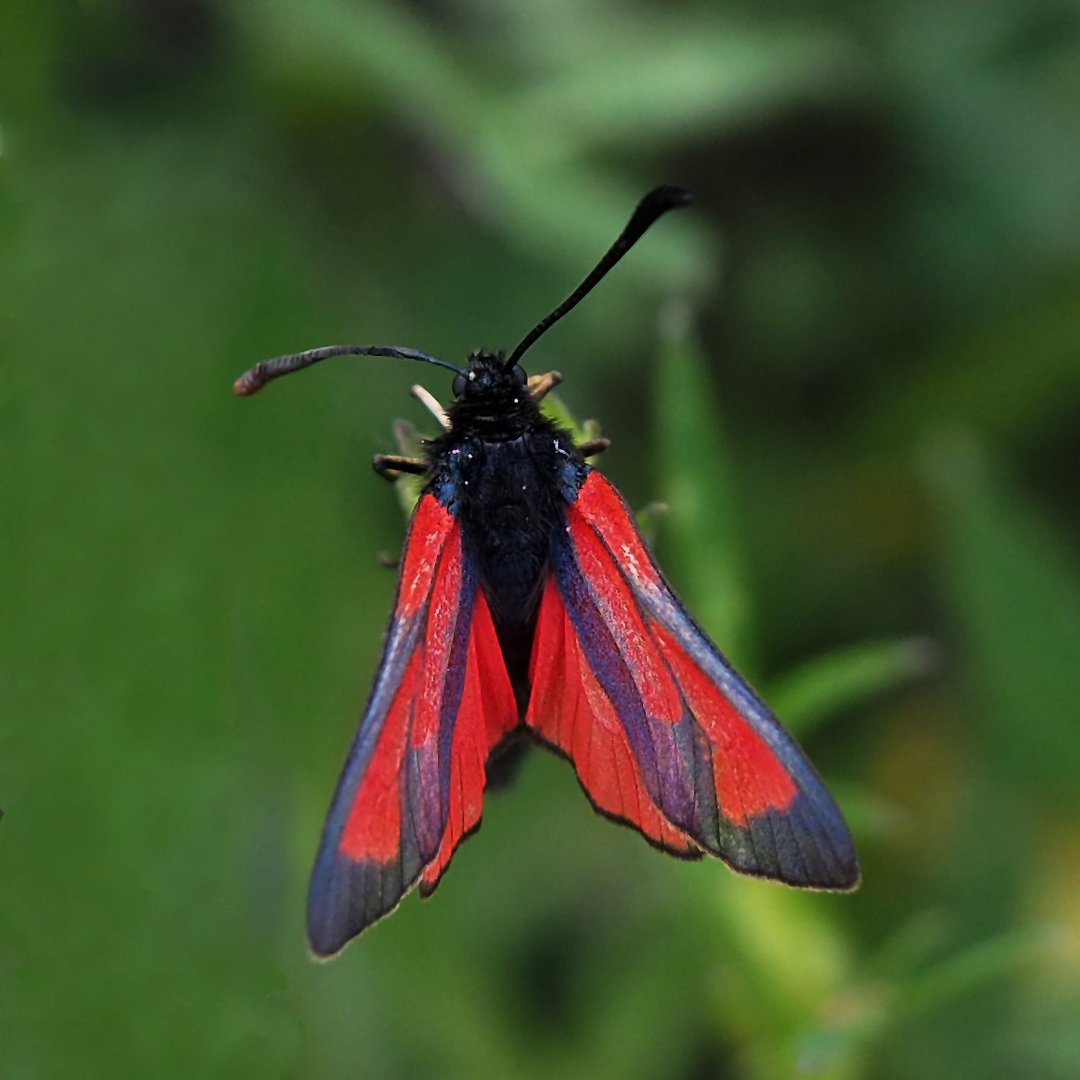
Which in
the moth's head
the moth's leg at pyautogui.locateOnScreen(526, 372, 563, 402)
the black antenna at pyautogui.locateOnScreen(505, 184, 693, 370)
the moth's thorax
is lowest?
the moth's thorax

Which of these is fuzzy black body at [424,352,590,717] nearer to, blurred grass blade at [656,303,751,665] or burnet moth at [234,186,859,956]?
burnet moth at [234,186,859,956]

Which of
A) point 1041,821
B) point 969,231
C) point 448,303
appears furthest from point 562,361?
→ point 1041,821

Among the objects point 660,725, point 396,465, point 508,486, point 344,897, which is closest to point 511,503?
point 508,486

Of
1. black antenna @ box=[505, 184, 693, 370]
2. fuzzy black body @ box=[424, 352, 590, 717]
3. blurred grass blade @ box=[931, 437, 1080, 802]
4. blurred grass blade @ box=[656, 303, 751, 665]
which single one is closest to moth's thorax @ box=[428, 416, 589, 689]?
fuzzy black body @ box=[424, 352, 590, 717]

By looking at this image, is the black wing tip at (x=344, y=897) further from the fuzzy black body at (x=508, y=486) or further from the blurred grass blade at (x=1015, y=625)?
the blurred grass blade at (x=1015, y=625)

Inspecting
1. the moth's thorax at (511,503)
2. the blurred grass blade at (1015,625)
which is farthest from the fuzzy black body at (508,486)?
the blurred grass blade at (1015,625)

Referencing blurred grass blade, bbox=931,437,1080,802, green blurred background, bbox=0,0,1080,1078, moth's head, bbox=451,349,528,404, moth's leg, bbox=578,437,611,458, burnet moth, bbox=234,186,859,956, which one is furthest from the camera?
blurred grass blade, bbox=931,437,1080,802
